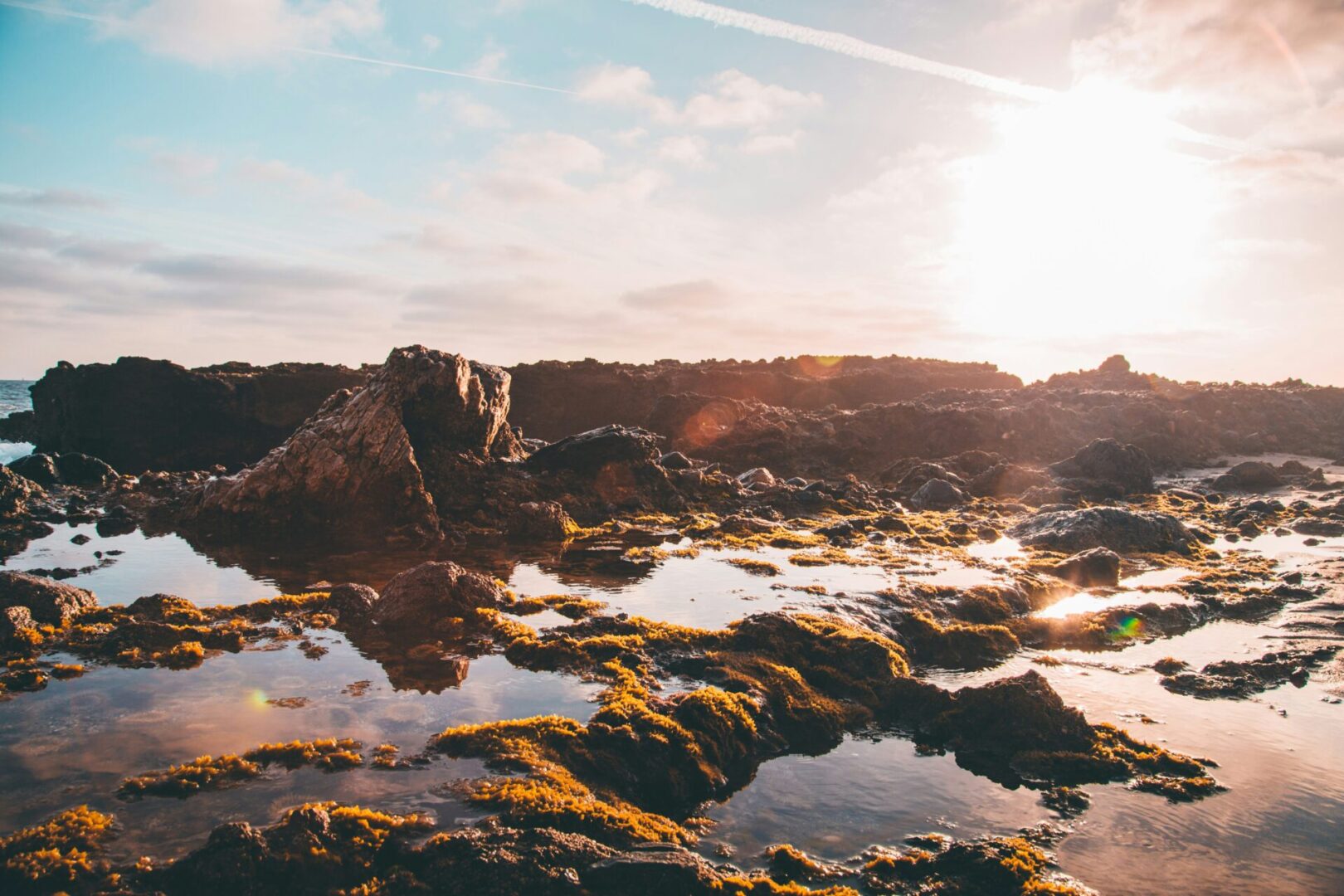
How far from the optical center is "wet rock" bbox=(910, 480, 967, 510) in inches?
1493

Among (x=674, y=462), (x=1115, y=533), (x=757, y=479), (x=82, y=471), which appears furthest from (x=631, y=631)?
(x=82, y=471)

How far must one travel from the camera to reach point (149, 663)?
1306 cm

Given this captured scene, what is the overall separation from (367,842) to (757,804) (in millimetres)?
4431

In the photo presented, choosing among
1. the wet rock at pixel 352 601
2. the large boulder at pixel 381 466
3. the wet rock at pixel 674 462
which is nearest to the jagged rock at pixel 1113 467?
the wet rock at pixel 674 462

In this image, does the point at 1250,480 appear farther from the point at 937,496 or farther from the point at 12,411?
the point at 12,411

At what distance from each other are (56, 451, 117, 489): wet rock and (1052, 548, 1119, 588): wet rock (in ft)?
139

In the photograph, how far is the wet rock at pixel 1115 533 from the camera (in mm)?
26219

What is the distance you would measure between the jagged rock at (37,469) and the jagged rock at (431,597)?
30.7 metres

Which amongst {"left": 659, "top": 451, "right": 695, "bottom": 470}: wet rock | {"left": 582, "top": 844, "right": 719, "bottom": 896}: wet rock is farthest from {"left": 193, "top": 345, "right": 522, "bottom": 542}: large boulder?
{"left": 582, "top": 844, "right": 719, "bottom": 896}: wet rock

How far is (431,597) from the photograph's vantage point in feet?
52.5

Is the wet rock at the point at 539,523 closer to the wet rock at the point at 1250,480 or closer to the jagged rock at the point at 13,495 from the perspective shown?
the jagged rock at the point at 13,495

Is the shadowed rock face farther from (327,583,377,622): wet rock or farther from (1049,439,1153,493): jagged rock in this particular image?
(1049,439,1153,493): jagged rock

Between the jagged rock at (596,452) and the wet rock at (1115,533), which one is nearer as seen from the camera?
the wet rock at (1115,533)

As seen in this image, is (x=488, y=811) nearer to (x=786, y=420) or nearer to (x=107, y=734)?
(x=107, y=734)
